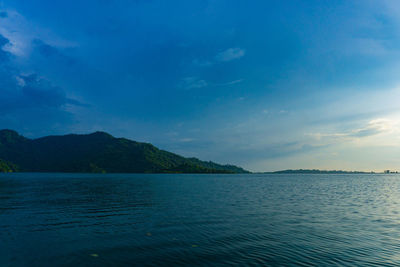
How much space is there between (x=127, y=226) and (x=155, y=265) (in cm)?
1200

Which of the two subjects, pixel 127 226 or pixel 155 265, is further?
pixel 127 226

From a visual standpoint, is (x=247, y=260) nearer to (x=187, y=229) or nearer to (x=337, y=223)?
(x=187, y=229)

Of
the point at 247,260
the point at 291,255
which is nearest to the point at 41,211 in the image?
the point at 247,260

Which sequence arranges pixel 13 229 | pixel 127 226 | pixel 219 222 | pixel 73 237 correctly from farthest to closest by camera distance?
pixel 219 222
pixel 127 226
pixel 13 229
pixel 73 237

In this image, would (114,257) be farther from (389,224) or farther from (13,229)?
(389,224)

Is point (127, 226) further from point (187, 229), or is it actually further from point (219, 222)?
point (219, 222)

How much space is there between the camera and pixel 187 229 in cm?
2434

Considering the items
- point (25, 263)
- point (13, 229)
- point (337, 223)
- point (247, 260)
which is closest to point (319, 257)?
point (247, 260)

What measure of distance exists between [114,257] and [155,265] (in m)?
3.37

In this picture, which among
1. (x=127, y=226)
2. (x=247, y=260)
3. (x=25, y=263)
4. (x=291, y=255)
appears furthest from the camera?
(x=127, y=226)

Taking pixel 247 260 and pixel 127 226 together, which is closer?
pixel 247 260

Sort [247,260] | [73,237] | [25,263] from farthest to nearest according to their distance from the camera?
[73,237] → [247,260] → [25,263]

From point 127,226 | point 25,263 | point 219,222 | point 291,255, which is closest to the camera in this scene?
point 25,263

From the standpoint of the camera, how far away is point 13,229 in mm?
23312
